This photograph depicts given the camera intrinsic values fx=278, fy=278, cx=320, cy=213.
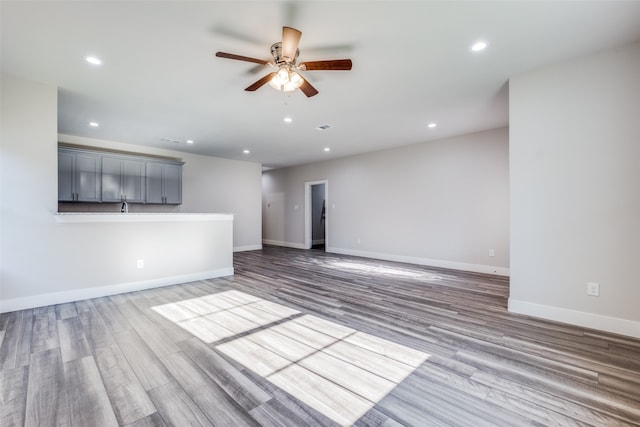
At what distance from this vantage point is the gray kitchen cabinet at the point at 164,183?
627 centimetres

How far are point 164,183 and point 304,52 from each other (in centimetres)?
517

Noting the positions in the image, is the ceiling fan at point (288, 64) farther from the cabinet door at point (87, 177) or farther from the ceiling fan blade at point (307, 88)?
the cabinet door at point (87, 177)

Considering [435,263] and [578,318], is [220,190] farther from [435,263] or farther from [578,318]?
[578,318]

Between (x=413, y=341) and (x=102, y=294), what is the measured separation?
399 cm

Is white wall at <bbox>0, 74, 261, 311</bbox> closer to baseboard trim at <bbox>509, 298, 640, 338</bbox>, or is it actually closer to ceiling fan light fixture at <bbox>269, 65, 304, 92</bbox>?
ceiling fan light fixture at <bbox>269, 65, 304, 92</bbox>

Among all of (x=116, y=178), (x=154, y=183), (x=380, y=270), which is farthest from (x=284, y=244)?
(x=116, y=178)

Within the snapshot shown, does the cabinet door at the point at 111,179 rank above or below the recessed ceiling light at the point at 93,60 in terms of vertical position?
below

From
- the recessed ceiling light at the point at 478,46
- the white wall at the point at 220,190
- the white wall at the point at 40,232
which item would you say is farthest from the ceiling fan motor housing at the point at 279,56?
the white wall at the point at 220,190

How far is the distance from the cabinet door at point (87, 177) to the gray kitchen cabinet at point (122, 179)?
0.37ft

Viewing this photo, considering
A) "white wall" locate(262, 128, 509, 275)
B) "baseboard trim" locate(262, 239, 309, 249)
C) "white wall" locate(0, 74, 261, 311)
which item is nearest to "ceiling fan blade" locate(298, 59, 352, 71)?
"white wall" locate(0, 74, 261, 311)

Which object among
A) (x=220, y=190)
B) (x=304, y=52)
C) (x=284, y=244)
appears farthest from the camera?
(x=284, y=244)

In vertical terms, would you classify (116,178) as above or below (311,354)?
above

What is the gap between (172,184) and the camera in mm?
6605

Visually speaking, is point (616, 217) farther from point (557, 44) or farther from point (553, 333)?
point (557, 44)
